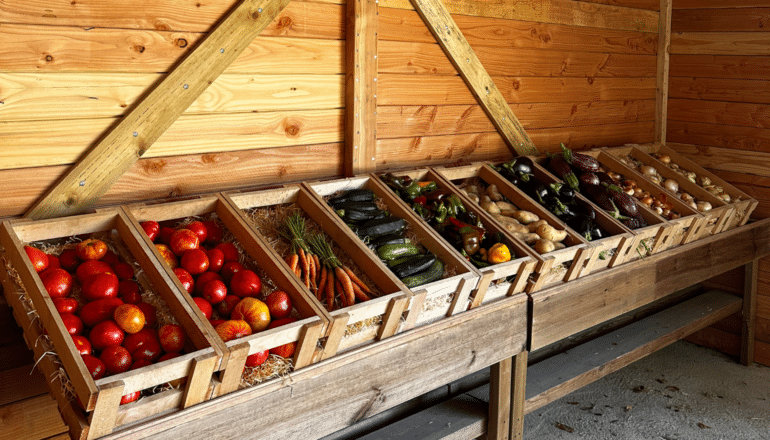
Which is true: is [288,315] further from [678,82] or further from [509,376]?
[678,82]

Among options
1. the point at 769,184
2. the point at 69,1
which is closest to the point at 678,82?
the point at 769,184

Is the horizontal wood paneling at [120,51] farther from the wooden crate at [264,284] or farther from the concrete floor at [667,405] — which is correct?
the concrete floor at [667,405]

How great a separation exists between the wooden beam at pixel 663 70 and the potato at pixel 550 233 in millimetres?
2314

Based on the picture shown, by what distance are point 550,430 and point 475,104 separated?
1.90 meters

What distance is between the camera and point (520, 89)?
12.4ft

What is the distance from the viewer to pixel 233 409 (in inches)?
74.0

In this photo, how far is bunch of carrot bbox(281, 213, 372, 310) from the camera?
2266 mm

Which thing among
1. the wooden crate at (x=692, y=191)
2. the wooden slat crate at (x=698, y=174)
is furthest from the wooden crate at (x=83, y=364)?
the wooden slat crate at (x=698, y=174)

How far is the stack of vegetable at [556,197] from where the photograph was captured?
10.4ft

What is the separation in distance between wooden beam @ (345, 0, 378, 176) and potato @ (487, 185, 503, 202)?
640 millimetres

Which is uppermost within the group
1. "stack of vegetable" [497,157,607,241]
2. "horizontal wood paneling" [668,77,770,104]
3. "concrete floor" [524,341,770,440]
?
"horizontal wood paneling" [668,77,770,104]

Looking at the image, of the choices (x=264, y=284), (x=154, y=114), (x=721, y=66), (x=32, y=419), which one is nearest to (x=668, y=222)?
(x=721, y=66)

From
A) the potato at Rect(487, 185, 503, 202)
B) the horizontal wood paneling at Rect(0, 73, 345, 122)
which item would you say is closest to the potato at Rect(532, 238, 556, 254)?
the potato at Rect(487, 185, 503, 202)

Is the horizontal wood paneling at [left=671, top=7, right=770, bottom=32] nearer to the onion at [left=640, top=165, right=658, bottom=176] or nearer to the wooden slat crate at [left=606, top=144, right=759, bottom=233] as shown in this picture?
the wooden slat crate at [left=606, top=144, right=759, bottom=233]
